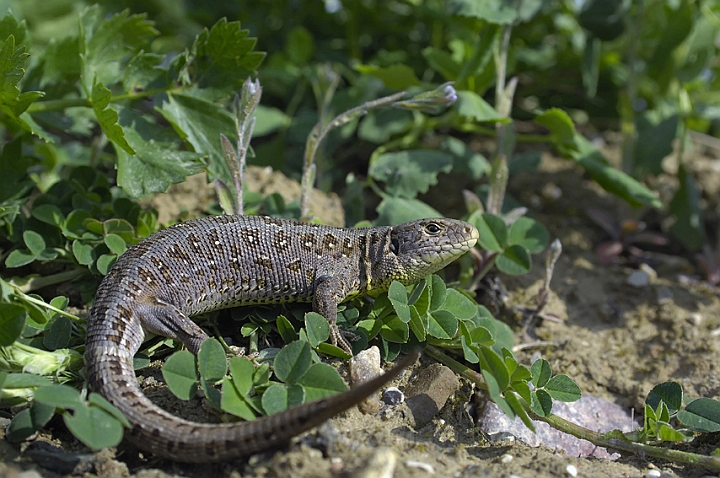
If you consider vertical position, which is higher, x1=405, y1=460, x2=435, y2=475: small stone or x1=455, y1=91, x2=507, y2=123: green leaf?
x1=455, y1=91, x2=507, y2=123: green leaf

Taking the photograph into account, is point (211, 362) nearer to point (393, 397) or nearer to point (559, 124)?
point (393, 397)

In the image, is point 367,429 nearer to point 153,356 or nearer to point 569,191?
point 153,356

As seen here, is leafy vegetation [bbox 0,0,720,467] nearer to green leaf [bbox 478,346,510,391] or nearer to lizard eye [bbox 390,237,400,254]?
green leaf [bbox 478,346,510,391]

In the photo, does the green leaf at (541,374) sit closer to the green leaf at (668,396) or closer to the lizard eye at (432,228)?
the green leaf at (668,396)

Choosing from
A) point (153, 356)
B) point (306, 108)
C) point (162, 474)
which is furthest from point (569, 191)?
point (162, 474)

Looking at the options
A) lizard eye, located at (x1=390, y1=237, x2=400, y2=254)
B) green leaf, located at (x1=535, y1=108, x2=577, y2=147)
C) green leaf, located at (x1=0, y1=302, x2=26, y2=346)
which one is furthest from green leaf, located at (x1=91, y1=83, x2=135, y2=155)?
green leaf, located at (x1=535, y1=108, x2=577, y2=147)

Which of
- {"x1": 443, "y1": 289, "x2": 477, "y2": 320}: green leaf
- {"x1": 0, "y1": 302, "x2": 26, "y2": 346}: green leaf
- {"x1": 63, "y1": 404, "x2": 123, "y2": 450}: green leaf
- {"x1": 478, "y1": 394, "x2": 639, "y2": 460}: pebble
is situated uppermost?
{"x1": 0, "y1": 302, "x2": 26, "y2": 346}: green leaf
